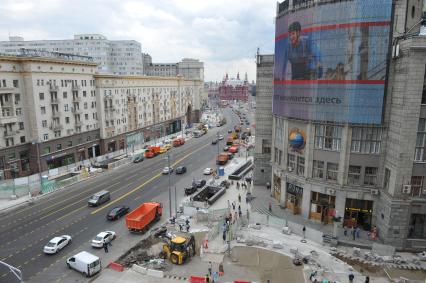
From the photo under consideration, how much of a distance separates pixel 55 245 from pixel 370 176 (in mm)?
38024

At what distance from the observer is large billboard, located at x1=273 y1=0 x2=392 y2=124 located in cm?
3675

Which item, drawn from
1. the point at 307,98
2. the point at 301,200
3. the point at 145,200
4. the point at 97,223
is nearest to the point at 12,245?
the point at 97,223

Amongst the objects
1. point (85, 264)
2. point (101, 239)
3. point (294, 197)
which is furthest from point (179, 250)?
point (294, 197)

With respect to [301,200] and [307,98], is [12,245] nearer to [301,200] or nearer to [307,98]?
[301,200]

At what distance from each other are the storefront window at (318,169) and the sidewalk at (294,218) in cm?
625

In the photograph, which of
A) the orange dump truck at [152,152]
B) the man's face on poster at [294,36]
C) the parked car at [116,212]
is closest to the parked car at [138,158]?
the orange dump truck at [152,152]

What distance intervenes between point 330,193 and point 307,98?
12.8 m

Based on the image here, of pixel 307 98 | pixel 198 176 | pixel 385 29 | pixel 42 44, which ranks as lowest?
pixel 198 176

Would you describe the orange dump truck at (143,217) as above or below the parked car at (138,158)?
above

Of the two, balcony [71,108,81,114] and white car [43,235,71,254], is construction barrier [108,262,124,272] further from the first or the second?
balcony [71,108,81,114]

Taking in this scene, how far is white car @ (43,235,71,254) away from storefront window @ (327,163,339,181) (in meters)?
33.5

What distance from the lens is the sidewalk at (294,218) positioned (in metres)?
37.3

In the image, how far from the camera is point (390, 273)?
31906 mm

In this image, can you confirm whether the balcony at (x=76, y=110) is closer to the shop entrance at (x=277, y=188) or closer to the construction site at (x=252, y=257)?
the construction site at (x=252, y=257)
